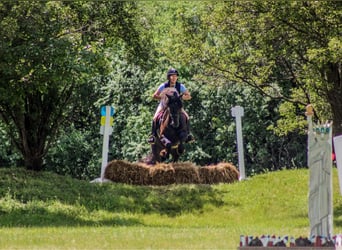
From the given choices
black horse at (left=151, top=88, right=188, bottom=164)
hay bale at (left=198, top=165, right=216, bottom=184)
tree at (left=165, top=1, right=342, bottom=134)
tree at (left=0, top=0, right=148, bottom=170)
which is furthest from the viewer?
A: hay bale at (left=198, top=165, right=216, bottom=184)

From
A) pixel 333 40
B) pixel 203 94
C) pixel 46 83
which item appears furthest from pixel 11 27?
pixel 203 94

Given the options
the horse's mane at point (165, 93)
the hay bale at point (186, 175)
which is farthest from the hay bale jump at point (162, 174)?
the horse's mane at point (165, 93)

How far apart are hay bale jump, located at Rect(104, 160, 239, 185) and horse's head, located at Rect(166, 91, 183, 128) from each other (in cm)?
119

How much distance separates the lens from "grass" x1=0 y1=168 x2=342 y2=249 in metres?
15.8

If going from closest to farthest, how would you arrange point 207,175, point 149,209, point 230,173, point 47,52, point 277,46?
1. point 47,52
2. point 149,209
3. point 277,46
4. point 207,175
5. point 230,173

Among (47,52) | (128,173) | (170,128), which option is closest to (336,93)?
(170,128)

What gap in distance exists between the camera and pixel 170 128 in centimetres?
2311

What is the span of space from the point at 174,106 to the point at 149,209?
3.29m

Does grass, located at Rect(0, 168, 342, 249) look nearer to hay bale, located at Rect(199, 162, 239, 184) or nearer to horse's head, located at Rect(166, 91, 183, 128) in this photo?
hay bale, located at Rect(199, 162, 239, 184)

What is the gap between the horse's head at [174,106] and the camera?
2244 cm

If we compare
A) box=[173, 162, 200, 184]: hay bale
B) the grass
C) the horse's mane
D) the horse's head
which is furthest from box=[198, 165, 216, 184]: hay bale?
the horse's mane

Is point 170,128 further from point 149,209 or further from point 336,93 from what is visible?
point 336,93

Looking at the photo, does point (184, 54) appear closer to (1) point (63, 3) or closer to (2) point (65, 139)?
(1) point (63, 3)

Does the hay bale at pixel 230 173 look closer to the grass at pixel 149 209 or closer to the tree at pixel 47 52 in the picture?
the grass at pixel 149 209
